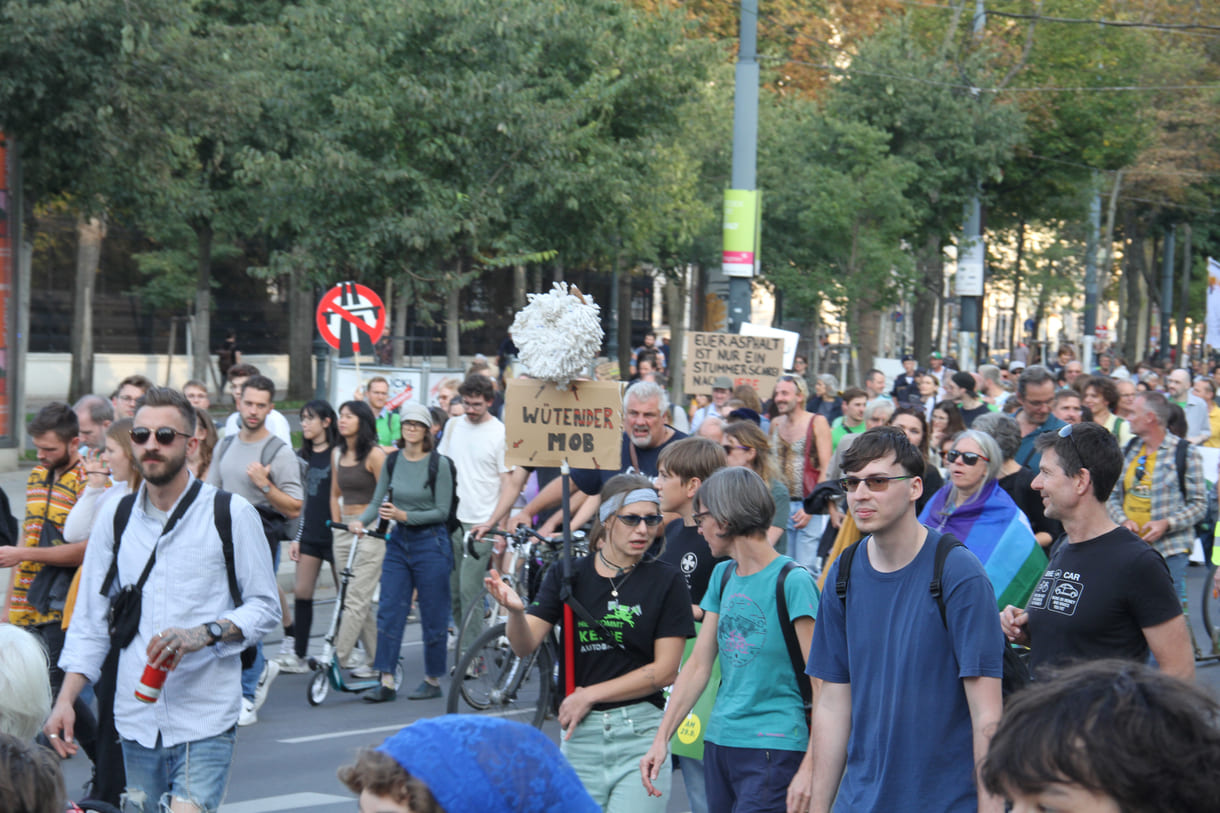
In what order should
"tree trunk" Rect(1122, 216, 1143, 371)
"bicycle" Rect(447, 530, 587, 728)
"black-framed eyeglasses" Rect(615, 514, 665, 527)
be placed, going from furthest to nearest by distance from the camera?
"tree trunk" Rect(1122, 216, 1143, 371) < "bicycle" Rect(447, 530, 587, 728) < "black-framed eyeglasses" Rect(615, 514, 665, 527)

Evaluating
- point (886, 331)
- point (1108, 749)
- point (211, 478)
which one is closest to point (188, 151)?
point (211, 478)

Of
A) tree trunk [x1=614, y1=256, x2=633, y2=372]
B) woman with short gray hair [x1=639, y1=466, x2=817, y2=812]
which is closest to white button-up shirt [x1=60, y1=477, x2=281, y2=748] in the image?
woman with short gray hair [x1=639, y1=466, x2=817, y2=812]

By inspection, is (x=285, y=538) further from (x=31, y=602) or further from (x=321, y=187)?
(x=321, y=187)

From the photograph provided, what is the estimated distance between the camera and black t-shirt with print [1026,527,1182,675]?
13.7ft

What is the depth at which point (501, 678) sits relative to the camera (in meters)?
7.62

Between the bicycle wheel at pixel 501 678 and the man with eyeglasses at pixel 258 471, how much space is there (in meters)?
1.35

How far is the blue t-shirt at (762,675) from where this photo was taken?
4.40 m

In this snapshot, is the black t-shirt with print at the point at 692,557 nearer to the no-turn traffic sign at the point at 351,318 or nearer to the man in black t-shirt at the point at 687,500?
the man in black t-shirt at the point at 687,500

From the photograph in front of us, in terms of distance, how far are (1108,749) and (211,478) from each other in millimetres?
7697

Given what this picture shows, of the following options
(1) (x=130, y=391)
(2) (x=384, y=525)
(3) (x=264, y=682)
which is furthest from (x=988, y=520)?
(1) (x=130, y=391)

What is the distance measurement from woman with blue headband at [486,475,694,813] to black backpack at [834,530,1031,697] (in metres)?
1.03

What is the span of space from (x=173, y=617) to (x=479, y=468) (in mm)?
5539

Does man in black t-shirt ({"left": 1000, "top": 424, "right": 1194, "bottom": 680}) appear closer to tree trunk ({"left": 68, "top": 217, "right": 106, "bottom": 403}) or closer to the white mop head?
the white mop head

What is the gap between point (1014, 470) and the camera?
7.38 metres
